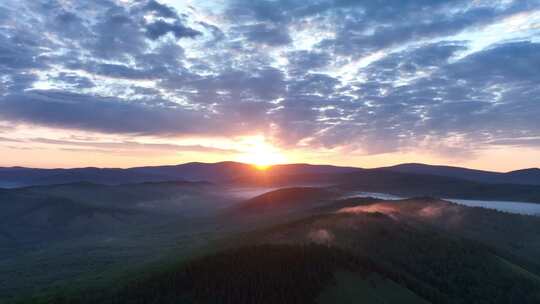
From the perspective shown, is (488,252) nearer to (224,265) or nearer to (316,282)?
(316,282)

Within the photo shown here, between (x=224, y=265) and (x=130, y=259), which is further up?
(x=224, y=265)

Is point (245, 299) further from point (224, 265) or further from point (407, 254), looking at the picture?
point (407, 254)

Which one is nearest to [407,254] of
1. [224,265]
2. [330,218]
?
[330,218]

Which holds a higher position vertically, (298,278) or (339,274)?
(339,274)

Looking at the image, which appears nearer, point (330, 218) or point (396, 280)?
point (396, 280)

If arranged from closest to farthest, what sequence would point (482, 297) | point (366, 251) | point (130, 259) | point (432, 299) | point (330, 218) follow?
point (432, 299)
point (482, 297)
point (366, 251)
point (330, 218)
point (130, 259)

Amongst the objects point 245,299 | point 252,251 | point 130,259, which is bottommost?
point 130,259

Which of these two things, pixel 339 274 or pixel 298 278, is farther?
pixel 339 274

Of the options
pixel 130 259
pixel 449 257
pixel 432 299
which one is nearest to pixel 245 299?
pixel 432 299

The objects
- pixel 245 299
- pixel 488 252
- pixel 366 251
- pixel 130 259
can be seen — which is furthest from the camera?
pixel 130 259
